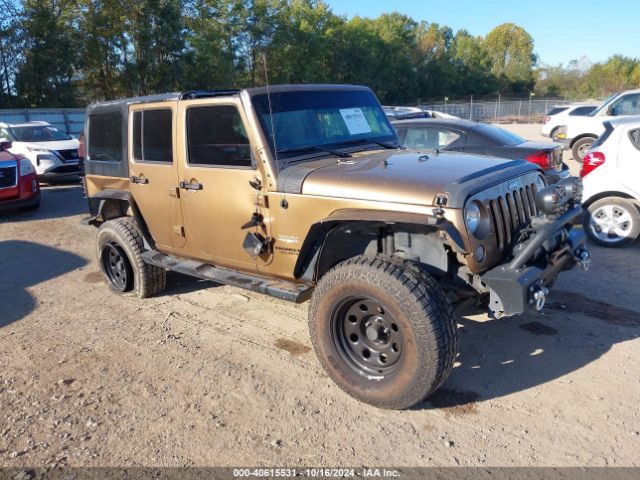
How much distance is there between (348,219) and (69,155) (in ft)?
41.5

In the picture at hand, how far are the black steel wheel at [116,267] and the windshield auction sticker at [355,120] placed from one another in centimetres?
269

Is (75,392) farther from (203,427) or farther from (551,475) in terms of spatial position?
(551,475)

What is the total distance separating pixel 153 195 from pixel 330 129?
1.79m

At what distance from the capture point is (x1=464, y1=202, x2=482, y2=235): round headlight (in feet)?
10.5

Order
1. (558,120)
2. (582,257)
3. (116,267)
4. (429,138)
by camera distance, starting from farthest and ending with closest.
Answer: (558,120), (429,138), (116,267), (582,257)

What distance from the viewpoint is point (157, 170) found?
4906 millimetres

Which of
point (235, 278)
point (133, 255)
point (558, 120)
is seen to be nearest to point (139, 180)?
point (133, 255)

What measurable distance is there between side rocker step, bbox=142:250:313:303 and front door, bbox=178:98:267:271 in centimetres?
8

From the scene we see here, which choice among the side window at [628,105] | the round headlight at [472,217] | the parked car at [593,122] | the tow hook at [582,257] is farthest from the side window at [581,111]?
the round headlight at [472,217]

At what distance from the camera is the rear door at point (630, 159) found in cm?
660

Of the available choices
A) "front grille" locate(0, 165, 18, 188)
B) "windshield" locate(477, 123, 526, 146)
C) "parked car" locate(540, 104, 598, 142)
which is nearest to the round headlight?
"windshield" locate(477, 123, 526, 146)

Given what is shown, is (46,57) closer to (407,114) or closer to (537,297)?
(407,114)

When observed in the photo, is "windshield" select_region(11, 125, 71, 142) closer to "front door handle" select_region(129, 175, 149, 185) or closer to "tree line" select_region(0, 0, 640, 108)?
"tree line" select_region(0, 0, 640, 108)

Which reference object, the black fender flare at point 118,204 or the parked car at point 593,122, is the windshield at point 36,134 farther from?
the parked car at point 593,122
